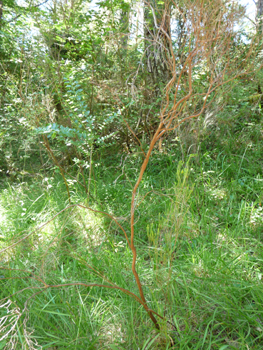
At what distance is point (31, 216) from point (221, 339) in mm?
2185

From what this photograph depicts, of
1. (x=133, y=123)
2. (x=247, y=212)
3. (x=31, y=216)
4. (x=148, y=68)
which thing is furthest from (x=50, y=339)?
(x=148, y=68)

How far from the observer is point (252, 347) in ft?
4.13

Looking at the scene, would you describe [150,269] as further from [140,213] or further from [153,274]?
[140,213]

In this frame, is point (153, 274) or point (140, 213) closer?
point (153, 274)

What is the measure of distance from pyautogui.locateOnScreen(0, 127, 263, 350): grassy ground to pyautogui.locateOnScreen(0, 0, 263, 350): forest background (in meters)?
0.01

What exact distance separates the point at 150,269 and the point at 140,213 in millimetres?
796

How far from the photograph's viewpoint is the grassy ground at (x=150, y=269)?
52.7 inches

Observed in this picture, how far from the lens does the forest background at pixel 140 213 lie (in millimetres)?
1325

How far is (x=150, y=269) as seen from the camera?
1.77 m

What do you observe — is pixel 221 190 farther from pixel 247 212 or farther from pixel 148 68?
pixel 148 68

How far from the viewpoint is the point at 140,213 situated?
252 centimetres

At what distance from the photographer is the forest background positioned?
1.33m

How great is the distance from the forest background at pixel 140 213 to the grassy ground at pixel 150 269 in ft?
0.04

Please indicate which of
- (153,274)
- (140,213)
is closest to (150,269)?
(153,274)
